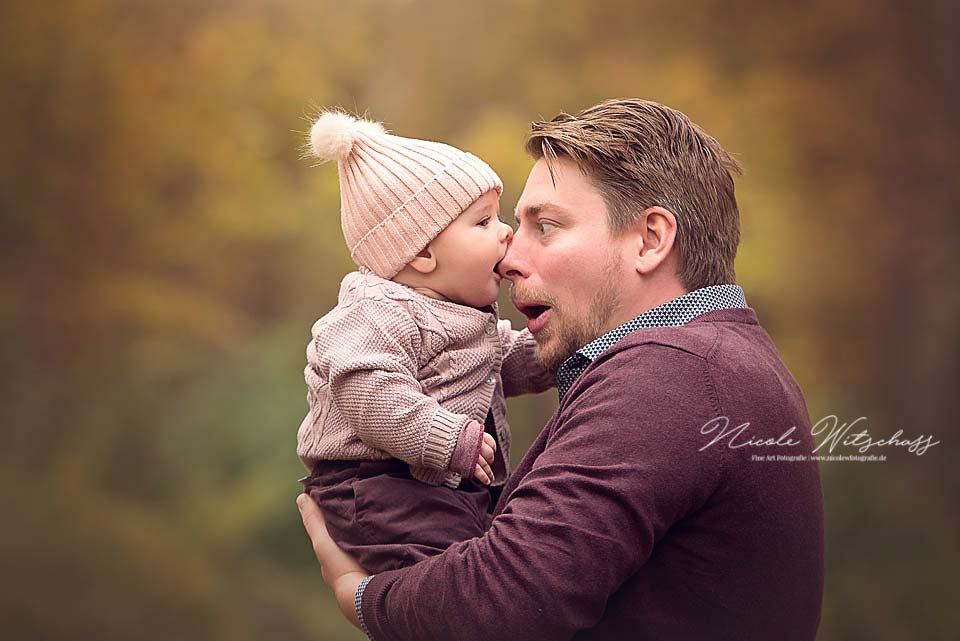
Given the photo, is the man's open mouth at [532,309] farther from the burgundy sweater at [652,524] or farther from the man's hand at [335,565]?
the man's hand at [335,565]

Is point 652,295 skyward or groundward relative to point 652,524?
skyward

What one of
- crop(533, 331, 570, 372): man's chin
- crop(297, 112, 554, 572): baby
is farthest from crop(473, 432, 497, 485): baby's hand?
crop(533, 331, 570, 372): man's chin

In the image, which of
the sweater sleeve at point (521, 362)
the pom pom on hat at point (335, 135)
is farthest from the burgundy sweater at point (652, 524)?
the pom pom on hat at point (335, 135)

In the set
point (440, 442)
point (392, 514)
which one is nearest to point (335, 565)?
point (392, 514)

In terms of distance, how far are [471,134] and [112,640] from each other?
7.18 ft

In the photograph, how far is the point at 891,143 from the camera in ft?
12.2

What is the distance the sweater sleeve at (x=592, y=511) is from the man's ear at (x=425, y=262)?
1.81 feet

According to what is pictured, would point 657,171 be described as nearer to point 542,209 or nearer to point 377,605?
point 542,209

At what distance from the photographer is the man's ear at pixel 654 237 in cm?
166

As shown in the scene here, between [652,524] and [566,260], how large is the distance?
0.52 metres

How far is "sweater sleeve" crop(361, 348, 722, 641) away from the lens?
131 centimetres

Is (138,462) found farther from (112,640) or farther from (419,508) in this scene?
(419,508)

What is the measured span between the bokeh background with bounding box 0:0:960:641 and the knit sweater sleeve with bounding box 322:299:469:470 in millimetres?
2050

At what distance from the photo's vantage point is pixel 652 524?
1.33 m
